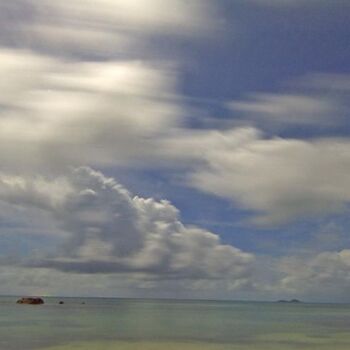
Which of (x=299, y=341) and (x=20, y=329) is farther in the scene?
(x=20, y=329)

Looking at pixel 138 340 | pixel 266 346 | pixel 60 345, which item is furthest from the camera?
pixel 138 340

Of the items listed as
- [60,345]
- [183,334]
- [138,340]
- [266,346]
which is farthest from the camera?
[183,334]

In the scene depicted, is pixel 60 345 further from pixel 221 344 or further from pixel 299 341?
pixel 299 341

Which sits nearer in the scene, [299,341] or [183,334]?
[299,341]

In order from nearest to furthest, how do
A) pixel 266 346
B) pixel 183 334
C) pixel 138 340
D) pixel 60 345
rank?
pixel 60 345, pixel 266 346, pixel 138 340, pixel 183 334

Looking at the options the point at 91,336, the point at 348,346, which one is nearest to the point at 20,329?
the point at 91,336

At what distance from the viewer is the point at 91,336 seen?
82.8 meters

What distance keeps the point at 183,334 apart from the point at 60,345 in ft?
83.6

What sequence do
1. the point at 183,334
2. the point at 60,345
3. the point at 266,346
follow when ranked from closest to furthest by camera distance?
the point at 60,345
the point at 266,346
the point at 183,334

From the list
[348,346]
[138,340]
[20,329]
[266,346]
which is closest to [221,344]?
[266,346]

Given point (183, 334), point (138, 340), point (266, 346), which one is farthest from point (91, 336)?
point (266, 346)

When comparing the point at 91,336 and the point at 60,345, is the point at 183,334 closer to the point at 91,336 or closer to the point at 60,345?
the point at 91,336

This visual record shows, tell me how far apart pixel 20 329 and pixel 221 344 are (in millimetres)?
32871

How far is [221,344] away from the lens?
74000 mm
